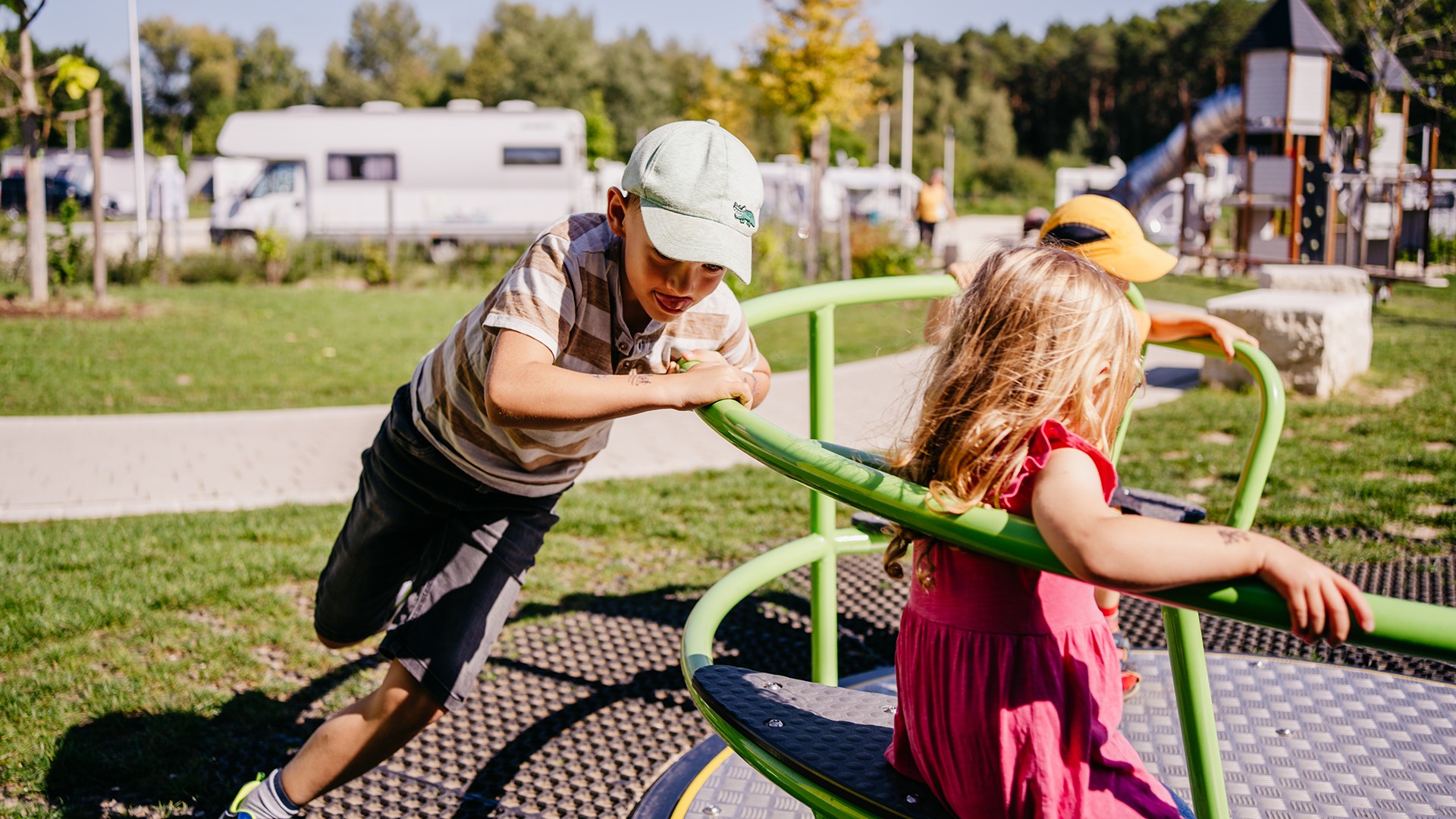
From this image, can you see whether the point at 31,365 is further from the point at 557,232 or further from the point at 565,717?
the point at 557,232

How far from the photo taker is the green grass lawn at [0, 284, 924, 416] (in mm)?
7047

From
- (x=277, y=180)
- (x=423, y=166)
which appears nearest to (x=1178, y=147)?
(x=423, y=166)

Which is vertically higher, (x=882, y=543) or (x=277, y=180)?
(x=277, y=180)

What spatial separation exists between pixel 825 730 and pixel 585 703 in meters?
1.47

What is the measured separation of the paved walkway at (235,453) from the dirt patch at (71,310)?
3987mm

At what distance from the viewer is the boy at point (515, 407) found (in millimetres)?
1613

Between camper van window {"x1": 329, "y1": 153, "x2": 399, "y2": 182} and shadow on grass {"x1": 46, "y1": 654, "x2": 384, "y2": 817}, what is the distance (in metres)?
18.2

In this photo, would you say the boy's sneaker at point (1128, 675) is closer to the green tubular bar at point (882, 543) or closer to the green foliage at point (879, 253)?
the green tubular bar at point (882, 543)

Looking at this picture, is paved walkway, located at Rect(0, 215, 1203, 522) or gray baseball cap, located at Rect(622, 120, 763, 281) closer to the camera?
gray baseball cap, located at Rect(622, 120, 763, 281)

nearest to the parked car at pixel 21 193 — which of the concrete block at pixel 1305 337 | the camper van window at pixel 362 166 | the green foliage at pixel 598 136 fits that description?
the camper van window at pixel 362 166

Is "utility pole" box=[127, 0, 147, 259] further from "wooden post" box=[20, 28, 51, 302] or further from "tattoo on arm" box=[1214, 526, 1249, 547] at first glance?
"tattoo on arm" box=[1214, 526, 1249, 547]

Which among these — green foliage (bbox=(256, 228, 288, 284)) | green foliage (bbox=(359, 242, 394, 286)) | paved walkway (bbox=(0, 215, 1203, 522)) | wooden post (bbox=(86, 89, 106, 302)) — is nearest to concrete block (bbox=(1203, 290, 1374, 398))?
paved walkway (bbox=(0, 215, 1203, 522))

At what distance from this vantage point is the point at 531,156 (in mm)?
20062

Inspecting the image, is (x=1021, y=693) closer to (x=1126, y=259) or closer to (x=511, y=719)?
(x=1126, y=259)
